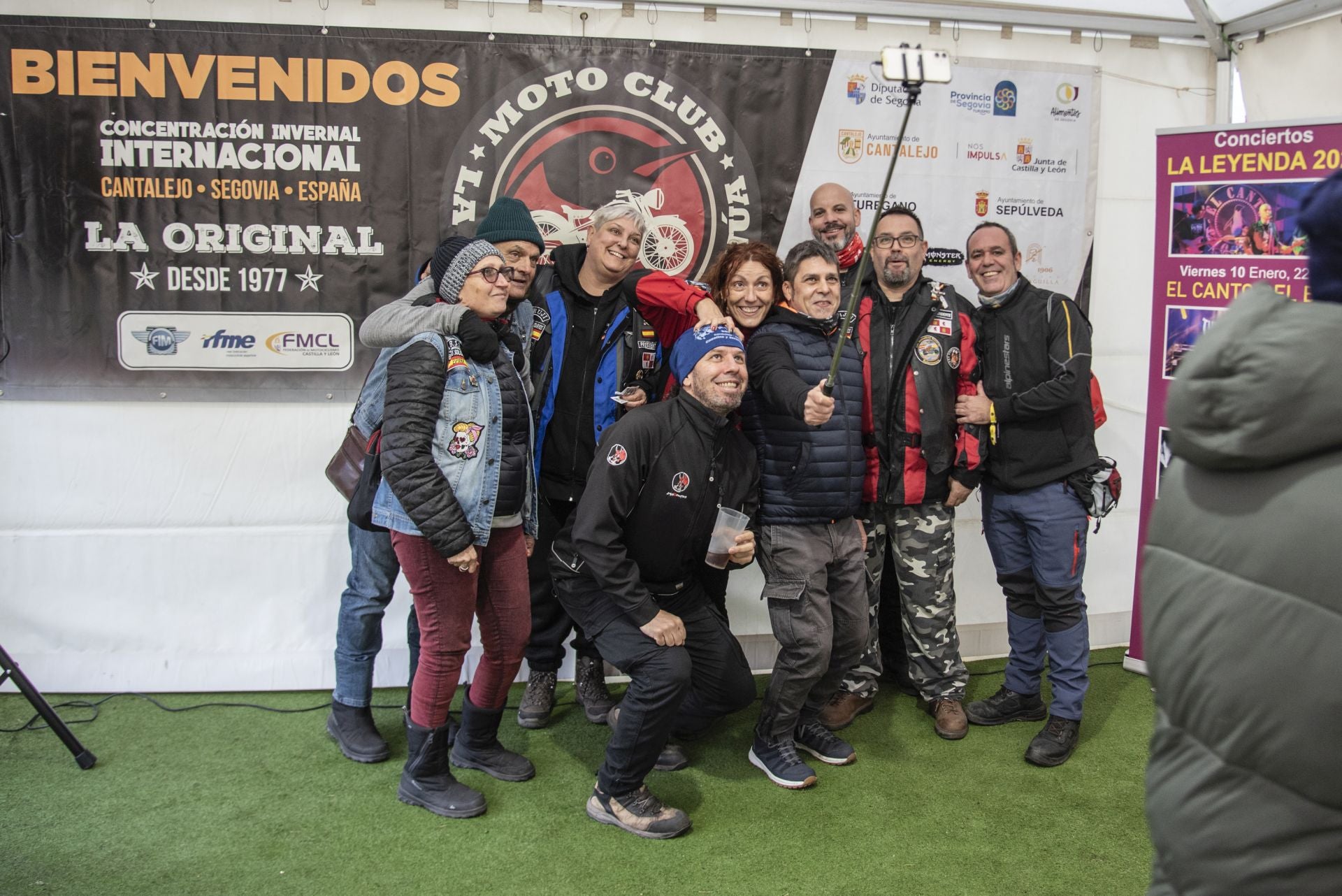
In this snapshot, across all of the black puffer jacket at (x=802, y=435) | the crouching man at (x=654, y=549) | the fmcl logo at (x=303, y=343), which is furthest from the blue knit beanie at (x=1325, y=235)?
the fmcl logo at (x=303, y=343)

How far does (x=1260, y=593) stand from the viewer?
3.78 ft

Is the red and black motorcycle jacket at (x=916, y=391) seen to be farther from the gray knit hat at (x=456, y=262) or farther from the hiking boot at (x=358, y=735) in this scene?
the hiking boot at (x=358, y=735)

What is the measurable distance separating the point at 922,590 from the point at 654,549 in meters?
1.15

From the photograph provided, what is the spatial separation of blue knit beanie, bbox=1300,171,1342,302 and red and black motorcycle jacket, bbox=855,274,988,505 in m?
2.24

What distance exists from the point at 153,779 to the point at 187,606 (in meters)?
0.88

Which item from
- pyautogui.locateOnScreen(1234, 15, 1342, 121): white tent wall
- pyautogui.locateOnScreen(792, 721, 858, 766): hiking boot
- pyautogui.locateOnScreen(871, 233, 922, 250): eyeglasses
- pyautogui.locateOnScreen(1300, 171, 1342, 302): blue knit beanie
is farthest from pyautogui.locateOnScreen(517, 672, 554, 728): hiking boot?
pyautogui.locateOnScreen(1234, 15, 1342, 121): white tent wall

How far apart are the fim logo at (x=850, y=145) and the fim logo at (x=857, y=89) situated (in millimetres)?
106

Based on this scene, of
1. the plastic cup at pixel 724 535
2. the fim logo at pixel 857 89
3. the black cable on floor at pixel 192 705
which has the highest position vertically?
the fim logo at pixel 857 89

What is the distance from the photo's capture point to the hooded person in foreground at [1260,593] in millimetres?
1119

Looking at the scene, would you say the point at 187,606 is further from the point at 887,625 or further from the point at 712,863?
the point at 887,625

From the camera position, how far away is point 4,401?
12.4 ft

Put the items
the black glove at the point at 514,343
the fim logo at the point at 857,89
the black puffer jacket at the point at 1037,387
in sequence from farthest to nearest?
the fim logo at the point at 857,89
the black puffer jacket at the point at 1037,387
the black glove at the point at 514,343

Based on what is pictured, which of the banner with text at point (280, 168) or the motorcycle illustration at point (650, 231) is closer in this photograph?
the banner with text at point (280, 168)

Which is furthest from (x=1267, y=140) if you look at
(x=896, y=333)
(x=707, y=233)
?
(x=707, y=233)
